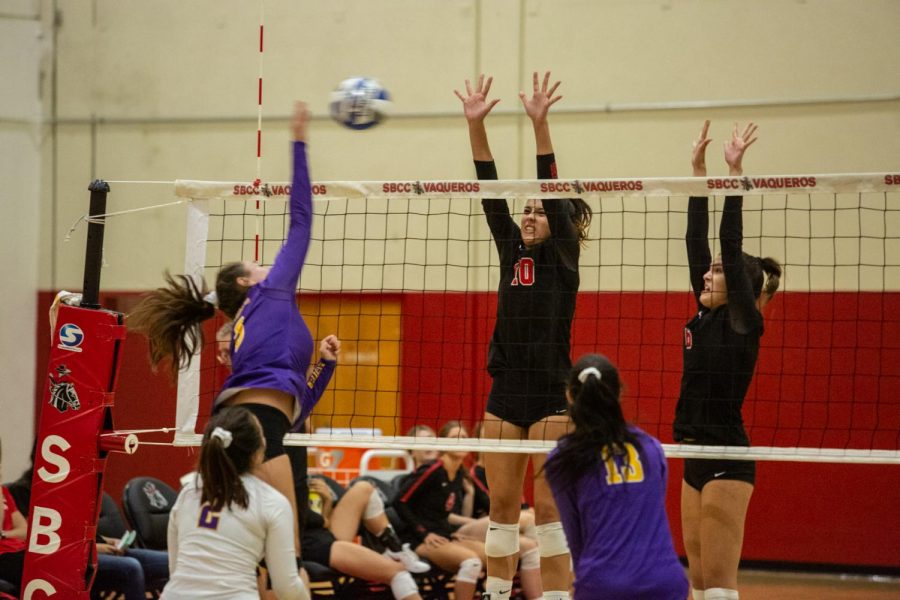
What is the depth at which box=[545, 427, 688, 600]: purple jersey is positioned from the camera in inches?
144

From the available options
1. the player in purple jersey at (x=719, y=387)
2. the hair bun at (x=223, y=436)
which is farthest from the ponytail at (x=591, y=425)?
the player in purple jersey at (x=719, y=387)

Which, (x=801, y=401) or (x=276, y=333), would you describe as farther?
(x=801, y=401)

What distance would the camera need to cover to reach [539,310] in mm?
5352

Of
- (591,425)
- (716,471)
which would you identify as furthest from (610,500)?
(716,471)

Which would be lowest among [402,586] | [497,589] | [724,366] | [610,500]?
[402,586]

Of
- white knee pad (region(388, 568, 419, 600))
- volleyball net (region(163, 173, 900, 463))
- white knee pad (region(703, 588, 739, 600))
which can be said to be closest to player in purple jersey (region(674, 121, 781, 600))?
white knee pad (region(703, 588, 739, 600))

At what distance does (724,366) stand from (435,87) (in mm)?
6698

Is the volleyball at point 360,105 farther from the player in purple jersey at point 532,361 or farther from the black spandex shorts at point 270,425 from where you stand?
the black spandex shorts at point 270,425

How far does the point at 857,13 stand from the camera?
10297mm

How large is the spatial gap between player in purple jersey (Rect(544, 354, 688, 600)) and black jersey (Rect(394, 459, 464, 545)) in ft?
13.9

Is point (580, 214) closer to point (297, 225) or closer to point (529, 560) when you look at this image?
point (297, 225)

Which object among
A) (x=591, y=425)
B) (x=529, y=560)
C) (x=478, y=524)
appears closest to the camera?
(x=591, y=425)

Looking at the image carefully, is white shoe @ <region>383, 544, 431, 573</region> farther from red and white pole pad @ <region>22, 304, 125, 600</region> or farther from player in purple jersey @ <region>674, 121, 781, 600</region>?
player in purple jersey @ <region>674, 121, 781, 600</region>

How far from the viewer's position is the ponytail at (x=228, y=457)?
377cm
